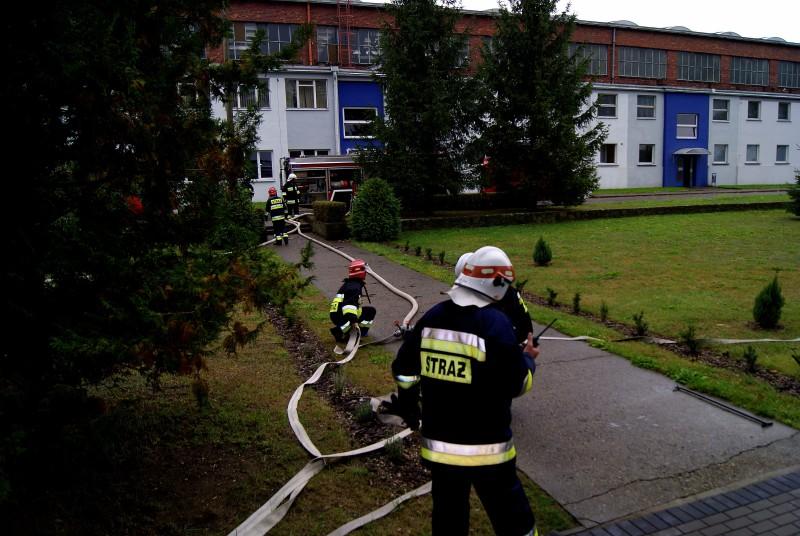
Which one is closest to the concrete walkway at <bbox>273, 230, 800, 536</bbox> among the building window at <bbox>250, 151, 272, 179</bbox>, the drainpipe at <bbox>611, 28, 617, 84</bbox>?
the building window at <bbox>250, 151, 272, 179</bbox>

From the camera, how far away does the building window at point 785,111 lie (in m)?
50.4

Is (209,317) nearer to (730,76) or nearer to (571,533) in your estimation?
(571,533)

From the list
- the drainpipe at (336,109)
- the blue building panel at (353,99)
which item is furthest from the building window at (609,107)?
the drainpipe at (336,109)

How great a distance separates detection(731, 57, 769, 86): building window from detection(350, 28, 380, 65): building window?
98.4 feet

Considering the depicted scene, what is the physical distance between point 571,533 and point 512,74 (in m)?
23.6

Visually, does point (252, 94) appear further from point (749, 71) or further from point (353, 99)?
point (749, 71)

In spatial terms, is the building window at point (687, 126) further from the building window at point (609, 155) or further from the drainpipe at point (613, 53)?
the drainpipe at point (613, 53)

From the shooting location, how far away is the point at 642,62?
4606cm

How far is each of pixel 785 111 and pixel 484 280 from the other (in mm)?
58019

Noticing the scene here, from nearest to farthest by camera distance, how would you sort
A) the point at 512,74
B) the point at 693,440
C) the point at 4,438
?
the point at 4,438 → the point at 693,440 → the point at 512,74

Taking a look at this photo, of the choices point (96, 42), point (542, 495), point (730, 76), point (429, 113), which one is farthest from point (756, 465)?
point (730, 76)

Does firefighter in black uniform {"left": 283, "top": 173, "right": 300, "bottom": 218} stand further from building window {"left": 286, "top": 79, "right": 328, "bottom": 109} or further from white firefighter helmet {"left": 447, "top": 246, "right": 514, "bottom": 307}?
white firefighter helmet {"left": 447, "top": 246, "right": 514, "bottom": 307}

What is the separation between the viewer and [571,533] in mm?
3967

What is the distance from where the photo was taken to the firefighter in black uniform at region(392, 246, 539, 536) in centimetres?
330
